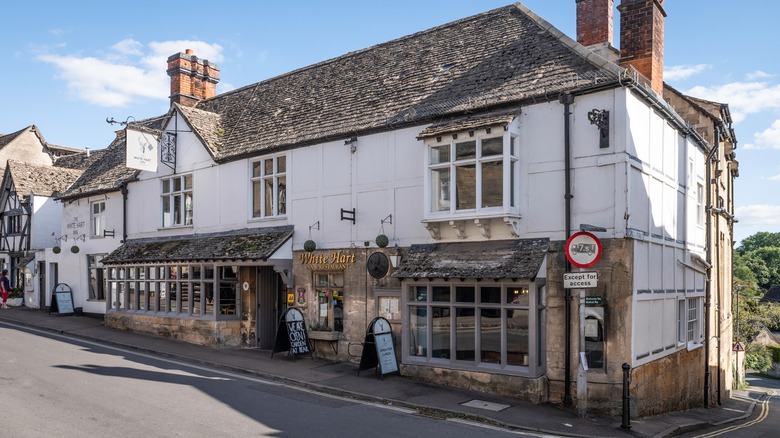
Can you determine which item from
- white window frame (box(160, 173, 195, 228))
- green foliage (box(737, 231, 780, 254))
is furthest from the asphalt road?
green foliage (box(737, 231, 780, 254))

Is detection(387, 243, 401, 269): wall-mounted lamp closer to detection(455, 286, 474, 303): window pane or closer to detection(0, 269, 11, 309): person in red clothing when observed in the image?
detection(455, 286, 474, 303): window pane

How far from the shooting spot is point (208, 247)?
1825 cm

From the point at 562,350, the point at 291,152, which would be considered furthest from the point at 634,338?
the point at 291,152

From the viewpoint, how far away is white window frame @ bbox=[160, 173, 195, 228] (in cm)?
2036

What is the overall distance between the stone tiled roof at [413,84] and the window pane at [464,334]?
14.8 ft

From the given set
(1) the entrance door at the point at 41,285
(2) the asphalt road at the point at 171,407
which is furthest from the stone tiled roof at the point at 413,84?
(1) the entrance door at the point at 41,285

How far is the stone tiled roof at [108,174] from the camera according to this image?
76.5ft

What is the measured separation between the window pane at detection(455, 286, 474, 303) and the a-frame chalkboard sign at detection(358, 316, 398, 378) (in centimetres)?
195

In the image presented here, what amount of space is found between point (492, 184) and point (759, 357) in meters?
43.3

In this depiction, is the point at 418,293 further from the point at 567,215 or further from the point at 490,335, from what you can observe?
the point at 567,215

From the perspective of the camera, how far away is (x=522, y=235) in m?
12.7

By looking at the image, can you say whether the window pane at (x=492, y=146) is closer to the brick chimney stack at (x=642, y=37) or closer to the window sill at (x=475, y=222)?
the window sill at (x=475, y=222)

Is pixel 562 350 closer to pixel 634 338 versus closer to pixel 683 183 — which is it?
pixel 634 338

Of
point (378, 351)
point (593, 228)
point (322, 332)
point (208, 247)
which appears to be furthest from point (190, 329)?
point (593, 228)
